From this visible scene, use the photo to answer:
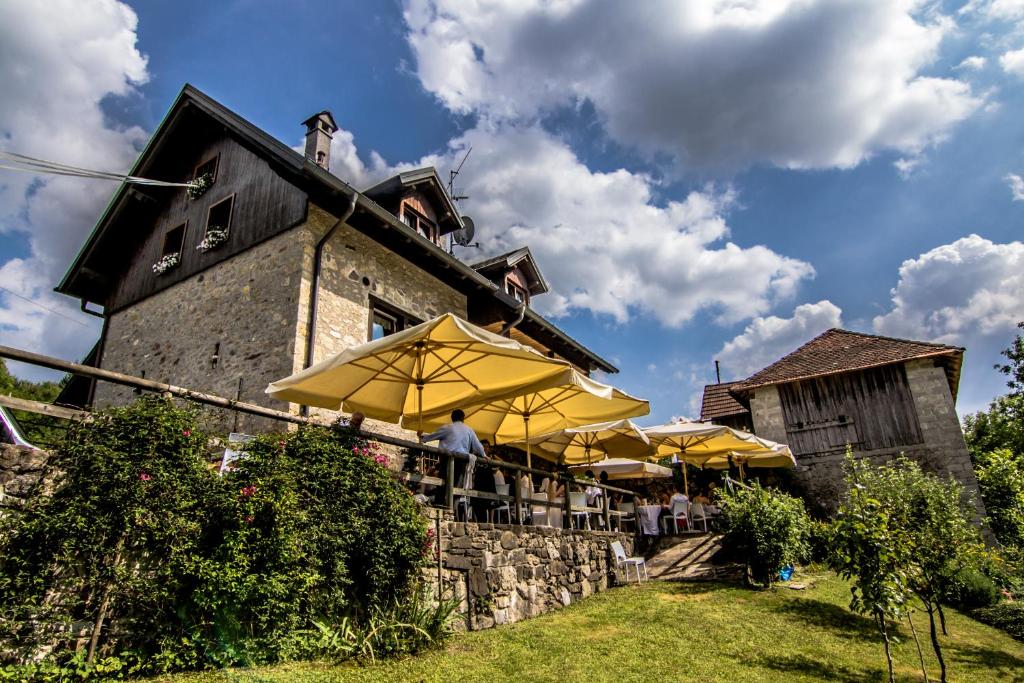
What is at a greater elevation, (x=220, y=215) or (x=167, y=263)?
(x=220, y=215)

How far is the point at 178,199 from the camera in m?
13.7

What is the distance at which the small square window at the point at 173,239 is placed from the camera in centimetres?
1323

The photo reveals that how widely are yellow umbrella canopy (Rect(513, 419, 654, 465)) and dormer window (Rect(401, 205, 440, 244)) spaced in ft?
17.4

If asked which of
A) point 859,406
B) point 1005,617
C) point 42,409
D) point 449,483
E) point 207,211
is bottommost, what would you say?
point 1005,617

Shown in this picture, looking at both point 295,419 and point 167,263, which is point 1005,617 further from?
point 167,263

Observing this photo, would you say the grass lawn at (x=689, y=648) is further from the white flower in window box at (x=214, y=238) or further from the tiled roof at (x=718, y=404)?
the tiled roof at (x=718, y=404)

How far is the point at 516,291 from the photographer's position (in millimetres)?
17078

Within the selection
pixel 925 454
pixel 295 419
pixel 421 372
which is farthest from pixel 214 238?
pixel 925 454

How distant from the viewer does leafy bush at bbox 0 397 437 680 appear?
4137mm

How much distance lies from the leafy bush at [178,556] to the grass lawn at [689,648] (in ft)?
1.40

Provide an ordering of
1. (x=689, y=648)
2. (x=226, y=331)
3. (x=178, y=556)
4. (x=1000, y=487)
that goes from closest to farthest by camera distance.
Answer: (x=178, y=556), (x=689, y=648), (x=226, y=331), (x=1000, y=487)

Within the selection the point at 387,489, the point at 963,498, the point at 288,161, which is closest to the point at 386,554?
the point at 387,489

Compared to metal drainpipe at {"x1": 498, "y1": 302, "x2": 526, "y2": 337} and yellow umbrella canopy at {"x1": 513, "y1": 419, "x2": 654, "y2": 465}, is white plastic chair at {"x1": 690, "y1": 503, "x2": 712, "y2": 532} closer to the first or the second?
yellow umbrella canopy at {"x1": 513, "y1": 419, "x2": 654, "y2": 465}

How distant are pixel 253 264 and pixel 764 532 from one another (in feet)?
33.3
